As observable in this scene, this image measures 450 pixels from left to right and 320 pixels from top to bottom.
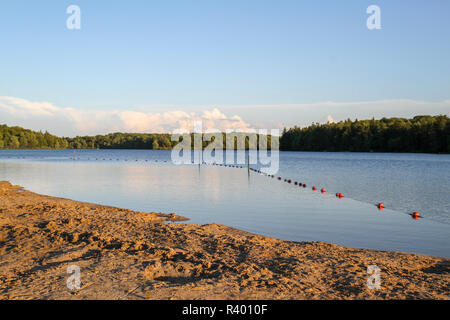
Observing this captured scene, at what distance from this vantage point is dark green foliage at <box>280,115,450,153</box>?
400 feet

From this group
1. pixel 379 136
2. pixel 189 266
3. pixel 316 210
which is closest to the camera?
pixel 189 266

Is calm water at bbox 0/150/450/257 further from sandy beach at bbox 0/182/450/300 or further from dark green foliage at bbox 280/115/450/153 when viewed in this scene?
dark green foliage at bbox 280/115/450/153

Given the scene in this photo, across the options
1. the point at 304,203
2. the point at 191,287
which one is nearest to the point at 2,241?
the point at 191,287

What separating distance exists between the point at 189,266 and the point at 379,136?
15154cm

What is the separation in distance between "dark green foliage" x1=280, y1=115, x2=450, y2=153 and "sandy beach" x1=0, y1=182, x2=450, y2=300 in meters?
127

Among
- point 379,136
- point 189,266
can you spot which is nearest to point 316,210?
point 189,266

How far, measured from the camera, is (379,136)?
481ft

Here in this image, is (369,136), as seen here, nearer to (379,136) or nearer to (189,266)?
(379,136)

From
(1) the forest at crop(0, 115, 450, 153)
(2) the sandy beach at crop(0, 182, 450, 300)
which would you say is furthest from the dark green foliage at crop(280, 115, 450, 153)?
(2) the sandy beach at crop(0, 182, 450, 300)

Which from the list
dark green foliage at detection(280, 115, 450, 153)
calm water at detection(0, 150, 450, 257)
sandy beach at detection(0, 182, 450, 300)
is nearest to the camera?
sandy beach at detection(0, 182, 450, 300)

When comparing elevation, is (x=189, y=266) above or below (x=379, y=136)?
below

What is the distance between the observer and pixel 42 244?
386 inches
